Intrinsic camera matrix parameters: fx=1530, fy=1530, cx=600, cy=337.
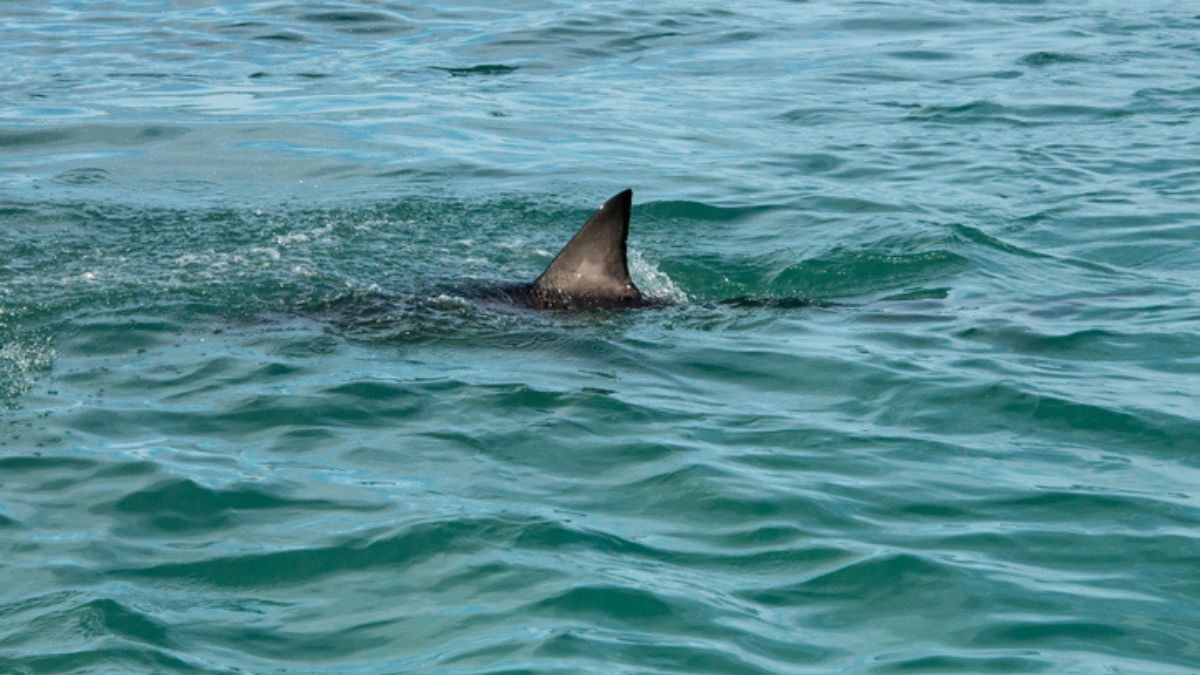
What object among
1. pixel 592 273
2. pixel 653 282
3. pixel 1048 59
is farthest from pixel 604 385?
pixel 1048 59

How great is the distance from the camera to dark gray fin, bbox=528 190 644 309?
8.19 m

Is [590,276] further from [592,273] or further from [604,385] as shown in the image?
[604,385]

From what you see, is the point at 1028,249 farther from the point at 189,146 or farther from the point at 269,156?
the point at 189,146

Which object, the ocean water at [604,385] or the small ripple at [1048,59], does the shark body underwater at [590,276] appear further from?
the small ripple at [1048,59]

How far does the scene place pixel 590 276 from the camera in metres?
8.45

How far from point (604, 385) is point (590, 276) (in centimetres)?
112

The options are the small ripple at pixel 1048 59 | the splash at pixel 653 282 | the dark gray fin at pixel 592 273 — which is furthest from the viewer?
the small ripple at pixel 1048 59

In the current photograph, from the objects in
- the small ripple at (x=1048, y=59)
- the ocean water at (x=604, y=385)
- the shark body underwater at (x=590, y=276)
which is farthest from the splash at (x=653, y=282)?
the small ripple at (x=1048, y=59)

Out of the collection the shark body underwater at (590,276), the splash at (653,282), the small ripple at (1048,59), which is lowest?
the splash at (653,282)

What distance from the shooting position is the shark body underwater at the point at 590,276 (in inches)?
323

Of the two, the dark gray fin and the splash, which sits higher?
the dark gray fin

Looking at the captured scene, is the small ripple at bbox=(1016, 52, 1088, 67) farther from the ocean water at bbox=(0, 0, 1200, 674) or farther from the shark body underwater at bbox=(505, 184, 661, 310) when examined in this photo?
the shark body underwater at bbox=(505, 184, 661, 310)

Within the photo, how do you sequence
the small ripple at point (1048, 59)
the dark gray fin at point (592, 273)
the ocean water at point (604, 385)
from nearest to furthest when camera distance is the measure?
the ocean water at point (604, 385), the dark gray fin at point (592, 273), the small ripple at point (1048, 59)

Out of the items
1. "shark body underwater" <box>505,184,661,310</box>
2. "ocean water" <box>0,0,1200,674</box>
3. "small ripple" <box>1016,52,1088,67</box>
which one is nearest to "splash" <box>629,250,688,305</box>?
"ocean water" <box>0,0,1200,674</box>
